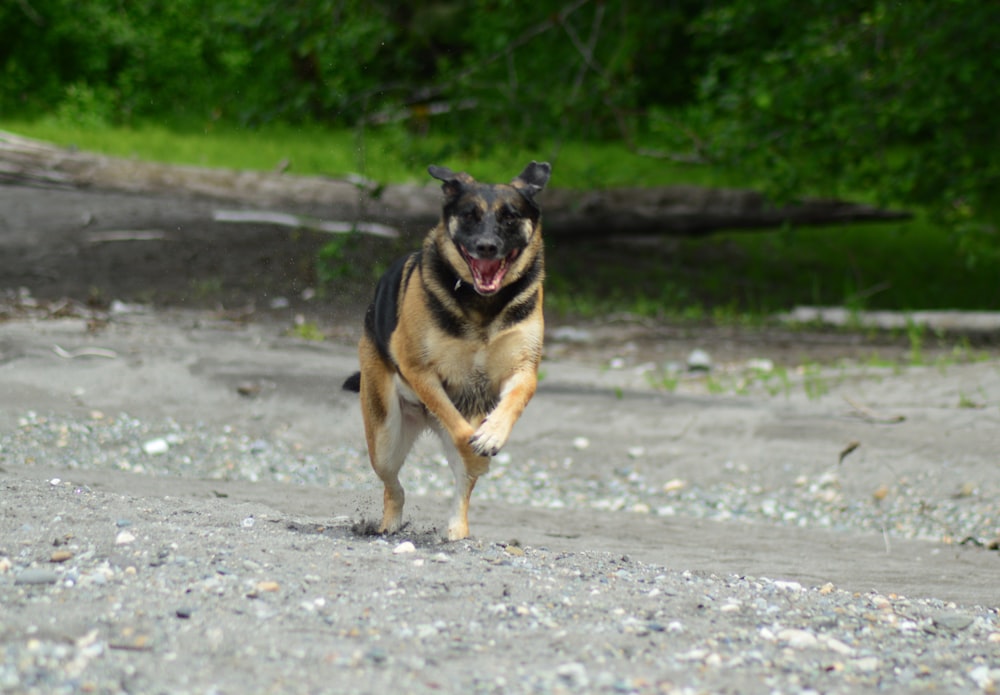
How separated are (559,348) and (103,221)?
6073mm

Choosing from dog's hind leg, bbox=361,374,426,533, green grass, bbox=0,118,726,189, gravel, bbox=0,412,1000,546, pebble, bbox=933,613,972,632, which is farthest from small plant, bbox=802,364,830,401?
pebble, bbox=933,613,972,632

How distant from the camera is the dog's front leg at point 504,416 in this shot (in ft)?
17.0

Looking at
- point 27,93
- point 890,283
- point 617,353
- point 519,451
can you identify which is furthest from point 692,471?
point 27,93

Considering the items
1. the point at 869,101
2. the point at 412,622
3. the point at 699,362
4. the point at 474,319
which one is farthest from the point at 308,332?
the point at 412,622

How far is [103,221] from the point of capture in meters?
14.3

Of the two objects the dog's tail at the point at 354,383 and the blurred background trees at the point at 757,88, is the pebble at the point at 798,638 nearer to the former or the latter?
the dog's tail at the point at 354,383

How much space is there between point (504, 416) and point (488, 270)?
2.19 ft

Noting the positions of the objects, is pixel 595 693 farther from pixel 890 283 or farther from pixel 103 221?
pixel 890 283

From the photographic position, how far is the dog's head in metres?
5.28

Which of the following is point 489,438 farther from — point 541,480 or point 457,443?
point 541,480

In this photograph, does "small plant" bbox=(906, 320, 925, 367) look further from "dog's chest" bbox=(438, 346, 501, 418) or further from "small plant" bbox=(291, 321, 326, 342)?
"dog's chest" bbox=(438, 346, 501, 418)

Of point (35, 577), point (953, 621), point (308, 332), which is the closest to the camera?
point (35, 577)

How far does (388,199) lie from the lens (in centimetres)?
1450

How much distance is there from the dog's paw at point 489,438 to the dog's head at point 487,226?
606 millimetres
